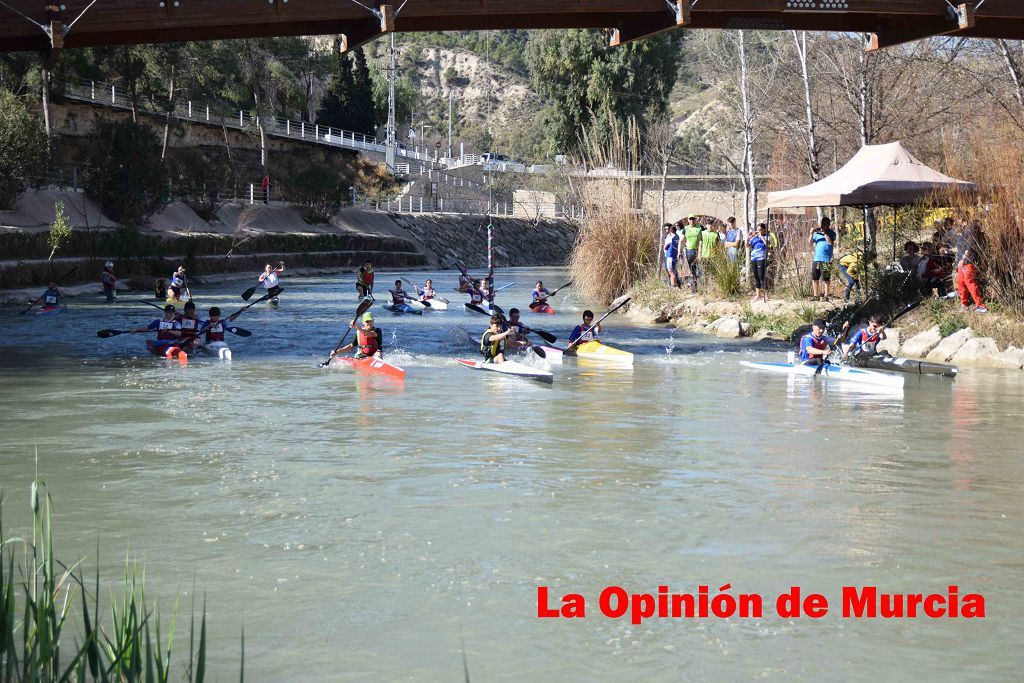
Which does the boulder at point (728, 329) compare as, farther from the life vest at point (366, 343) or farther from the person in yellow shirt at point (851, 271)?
the life vest at point (366, 343)

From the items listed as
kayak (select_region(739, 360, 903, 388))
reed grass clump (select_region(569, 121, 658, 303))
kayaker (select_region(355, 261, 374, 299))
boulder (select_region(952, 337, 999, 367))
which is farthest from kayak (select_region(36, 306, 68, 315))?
boulder (select_region(952, 337, 999, 367))

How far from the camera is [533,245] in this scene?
78.2 meters

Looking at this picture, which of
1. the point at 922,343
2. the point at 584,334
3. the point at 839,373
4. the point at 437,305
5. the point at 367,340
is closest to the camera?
the point at 839,373

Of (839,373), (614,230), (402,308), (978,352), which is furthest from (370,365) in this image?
(614,230)

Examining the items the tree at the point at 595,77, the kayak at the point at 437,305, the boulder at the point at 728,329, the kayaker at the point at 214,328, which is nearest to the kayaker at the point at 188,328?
the kayaker at the point at 214,328

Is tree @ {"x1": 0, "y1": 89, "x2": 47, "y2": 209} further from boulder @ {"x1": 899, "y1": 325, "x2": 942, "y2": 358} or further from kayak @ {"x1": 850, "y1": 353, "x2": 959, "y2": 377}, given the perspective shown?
kayak @ {"x1": 850, "y1": 353, "x2": 959, "y2": 377}

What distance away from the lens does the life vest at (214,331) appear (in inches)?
865

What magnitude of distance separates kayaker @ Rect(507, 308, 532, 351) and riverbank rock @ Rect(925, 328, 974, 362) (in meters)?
7.27

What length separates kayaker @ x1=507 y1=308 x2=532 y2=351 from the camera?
20.6 m

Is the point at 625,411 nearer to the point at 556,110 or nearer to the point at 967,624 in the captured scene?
the point at 967,624

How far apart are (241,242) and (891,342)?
3406 centimetres

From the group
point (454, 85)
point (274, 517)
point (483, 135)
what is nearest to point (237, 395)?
point (274, 517)

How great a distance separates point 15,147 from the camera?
41.2 metres

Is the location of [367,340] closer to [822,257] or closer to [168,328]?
[168,328]
